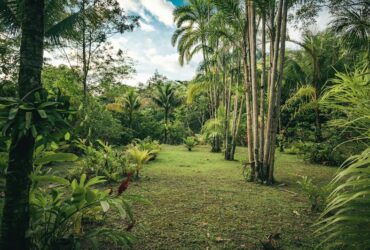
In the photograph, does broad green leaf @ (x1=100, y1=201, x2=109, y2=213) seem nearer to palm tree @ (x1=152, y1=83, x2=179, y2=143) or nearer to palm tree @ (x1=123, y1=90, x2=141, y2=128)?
palm tree @ (x1=123, y1=90, x2=141, y2=128)

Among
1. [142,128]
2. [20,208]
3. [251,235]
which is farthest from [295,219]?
[142,128]

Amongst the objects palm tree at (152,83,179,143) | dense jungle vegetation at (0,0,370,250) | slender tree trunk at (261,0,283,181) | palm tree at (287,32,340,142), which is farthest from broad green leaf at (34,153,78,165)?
palm tree at (152,83,179,143)

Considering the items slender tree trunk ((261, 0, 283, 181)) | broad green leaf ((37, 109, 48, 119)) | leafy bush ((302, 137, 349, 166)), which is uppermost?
slender tree trunk ((261, 0, 283, 181))

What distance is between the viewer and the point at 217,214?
3.92 metres

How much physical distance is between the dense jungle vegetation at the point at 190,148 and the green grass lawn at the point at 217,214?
26mm

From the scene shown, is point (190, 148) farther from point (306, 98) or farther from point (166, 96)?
point (166, 96)

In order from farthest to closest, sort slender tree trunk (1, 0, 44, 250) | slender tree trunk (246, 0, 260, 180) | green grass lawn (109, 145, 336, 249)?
1. slender tree trunk (246, 0, 260, 180)
2. green grass lawn (109, 145, 336, 249)
3. slender tree trunk (1, 0, 44, 250)

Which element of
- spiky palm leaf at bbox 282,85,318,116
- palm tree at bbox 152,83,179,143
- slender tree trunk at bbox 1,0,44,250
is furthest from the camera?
palm tree at bbox 152,83,179,143

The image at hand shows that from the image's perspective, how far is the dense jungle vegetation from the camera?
6.11ft

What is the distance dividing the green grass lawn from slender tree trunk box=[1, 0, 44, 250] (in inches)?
50.4

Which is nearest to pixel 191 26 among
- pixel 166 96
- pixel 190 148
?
pixel 190 148

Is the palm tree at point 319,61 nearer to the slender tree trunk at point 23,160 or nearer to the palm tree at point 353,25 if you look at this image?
the palm tree at point 353,25

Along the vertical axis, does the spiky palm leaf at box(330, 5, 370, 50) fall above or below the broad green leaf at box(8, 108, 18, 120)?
above

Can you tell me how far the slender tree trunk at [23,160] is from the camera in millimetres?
1927
